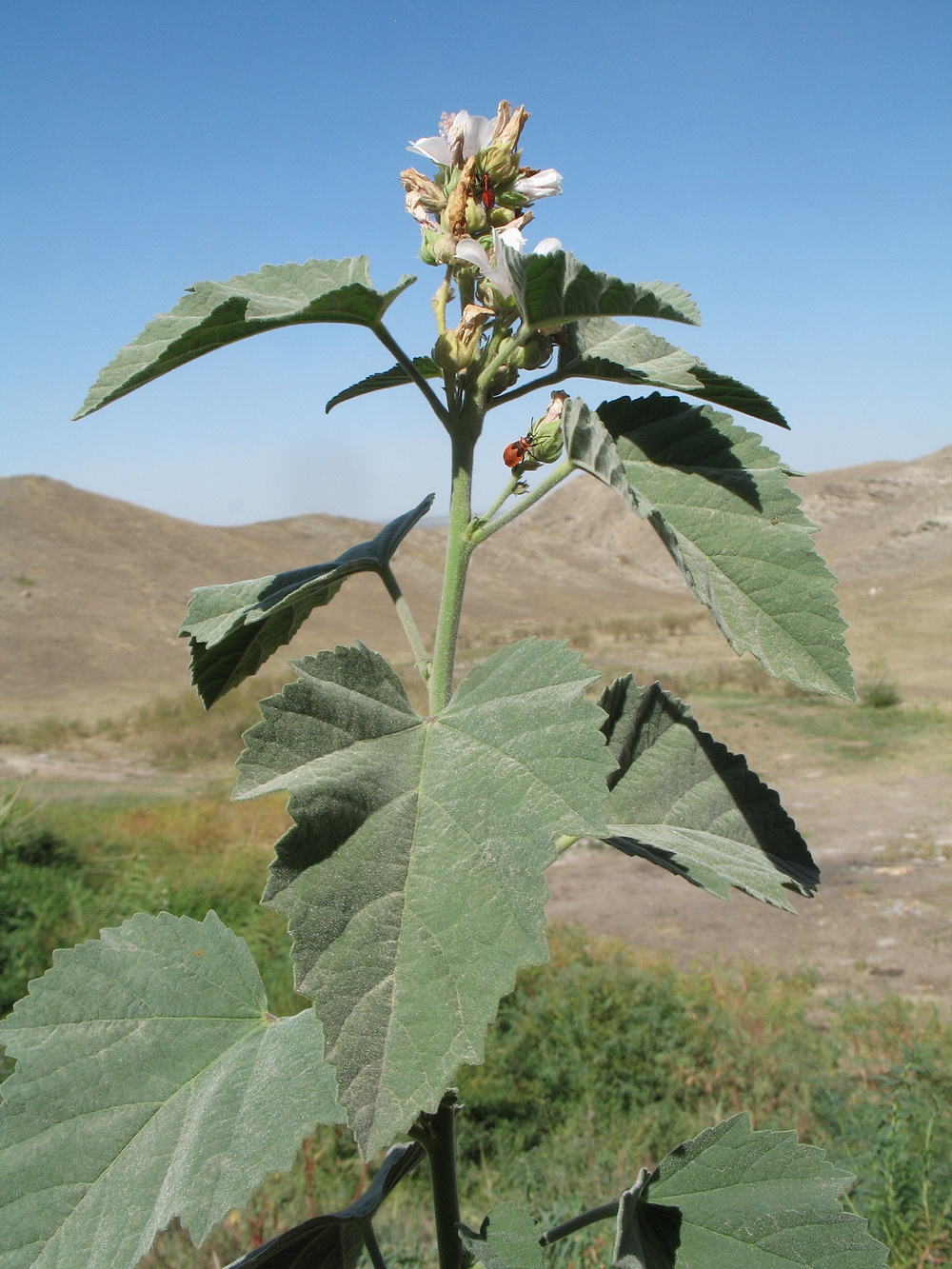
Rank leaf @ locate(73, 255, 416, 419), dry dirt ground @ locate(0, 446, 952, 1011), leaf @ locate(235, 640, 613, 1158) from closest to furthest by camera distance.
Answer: leaf @ locate(235, 640, 613, 1158), leaf @ locate(73, 255, 416, 419), dry dirt ground @ locate(0, 446, 952, 1011)

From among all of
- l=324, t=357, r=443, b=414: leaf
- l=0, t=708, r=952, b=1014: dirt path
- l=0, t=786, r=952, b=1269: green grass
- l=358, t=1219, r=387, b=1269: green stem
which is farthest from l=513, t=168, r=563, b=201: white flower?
l=0, t=708, r=952, b=1014: dirt path

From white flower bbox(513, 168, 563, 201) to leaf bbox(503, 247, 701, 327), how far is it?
0.89 feet

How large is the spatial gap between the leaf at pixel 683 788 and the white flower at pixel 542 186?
0.55 metres

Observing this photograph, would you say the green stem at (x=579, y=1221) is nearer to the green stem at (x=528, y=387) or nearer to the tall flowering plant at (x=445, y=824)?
the tall flowering plant at (x=445, y=824)

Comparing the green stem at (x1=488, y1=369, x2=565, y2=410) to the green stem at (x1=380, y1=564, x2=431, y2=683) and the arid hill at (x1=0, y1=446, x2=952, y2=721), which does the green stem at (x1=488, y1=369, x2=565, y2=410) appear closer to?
the green stem at (x1=380, y1=564, x2=431, y2=683)

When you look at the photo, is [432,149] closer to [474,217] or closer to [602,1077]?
[474,217]

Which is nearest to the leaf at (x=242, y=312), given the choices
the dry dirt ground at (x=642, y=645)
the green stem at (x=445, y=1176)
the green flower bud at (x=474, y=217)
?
the green flower bud at (x=474, y=217)

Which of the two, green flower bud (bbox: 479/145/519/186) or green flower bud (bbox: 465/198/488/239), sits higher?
green flower bud (bbox: 479/145/519/186)

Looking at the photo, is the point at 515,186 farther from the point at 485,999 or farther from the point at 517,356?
the point at 485,999

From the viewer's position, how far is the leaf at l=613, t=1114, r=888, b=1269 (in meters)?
0.98

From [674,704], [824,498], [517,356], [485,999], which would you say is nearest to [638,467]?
[517,356]

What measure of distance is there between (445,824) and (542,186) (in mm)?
700

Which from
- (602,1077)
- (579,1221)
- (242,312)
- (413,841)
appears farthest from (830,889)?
(242,312)

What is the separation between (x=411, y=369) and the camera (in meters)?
0.96
